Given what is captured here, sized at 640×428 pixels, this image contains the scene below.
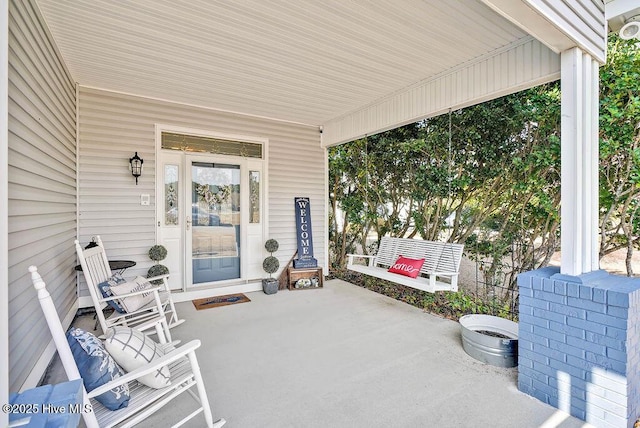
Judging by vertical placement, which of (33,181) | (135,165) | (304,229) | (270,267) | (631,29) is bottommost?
(270,267)

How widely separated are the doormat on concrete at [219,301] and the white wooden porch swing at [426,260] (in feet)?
5.71

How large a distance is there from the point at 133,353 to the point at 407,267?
10.2 feet

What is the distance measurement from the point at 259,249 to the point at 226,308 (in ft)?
4.27

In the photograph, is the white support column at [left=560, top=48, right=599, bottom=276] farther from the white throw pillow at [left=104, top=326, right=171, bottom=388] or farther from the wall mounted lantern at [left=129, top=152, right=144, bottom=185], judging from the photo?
the wall mounted lantern at [left=129, top=152, right=144, bottom=185]

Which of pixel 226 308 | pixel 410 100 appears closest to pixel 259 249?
pixel 226 308

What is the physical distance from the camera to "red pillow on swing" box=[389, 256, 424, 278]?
153 inches

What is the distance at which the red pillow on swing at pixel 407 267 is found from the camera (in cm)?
387

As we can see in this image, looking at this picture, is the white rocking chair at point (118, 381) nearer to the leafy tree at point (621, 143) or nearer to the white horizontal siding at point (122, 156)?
the white horizontal siding at point (122, 156)

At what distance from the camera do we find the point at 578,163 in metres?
2.29

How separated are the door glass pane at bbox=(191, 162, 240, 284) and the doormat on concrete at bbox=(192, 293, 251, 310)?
37 cm

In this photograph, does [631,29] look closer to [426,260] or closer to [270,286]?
[426,260]
